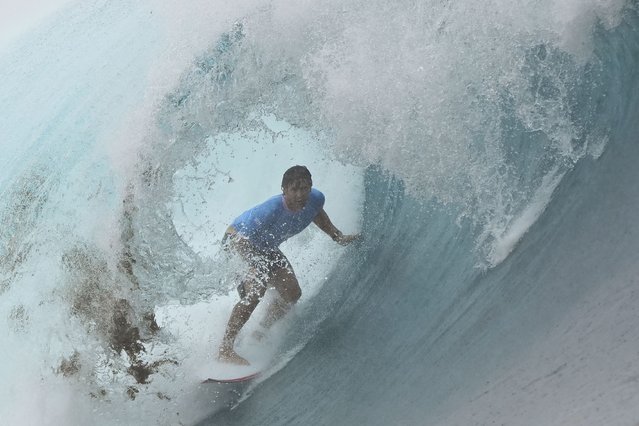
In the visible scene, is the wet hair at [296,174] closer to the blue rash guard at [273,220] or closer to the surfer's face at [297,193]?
the surfer's face at [297,193]

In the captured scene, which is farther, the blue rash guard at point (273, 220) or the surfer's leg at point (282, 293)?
the surfer's leg at point (282, 293)

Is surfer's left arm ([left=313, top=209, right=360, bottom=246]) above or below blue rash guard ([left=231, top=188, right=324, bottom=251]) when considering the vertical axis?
below

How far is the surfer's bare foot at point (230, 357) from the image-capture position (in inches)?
149

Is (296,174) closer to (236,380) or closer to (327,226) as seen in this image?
(327,226)

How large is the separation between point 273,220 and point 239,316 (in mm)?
616

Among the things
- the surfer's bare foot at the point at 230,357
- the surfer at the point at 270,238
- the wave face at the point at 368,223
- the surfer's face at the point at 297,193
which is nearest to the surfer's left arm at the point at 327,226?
the surfer at the point at 270,238

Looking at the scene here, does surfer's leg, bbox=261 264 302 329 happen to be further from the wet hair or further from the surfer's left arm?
the wet hair

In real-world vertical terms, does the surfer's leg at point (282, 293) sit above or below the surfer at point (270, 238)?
below

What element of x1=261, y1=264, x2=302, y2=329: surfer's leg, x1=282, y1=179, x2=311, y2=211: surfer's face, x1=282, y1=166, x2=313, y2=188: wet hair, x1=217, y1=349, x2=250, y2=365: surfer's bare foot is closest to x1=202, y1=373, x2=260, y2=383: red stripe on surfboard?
x1=217, y1=349, x2=250, y2=365: surfer's bare foot

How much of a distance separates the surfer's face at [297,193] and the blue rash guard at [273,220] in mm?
59

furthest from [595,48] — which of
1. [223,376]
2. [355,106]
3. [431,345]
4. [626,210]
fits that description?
[223,376]

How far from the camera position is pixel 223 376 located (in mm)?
3785

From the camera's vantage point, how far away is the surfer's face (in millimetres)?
3303

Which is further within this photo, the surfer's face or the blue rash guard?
the blue rash guard
